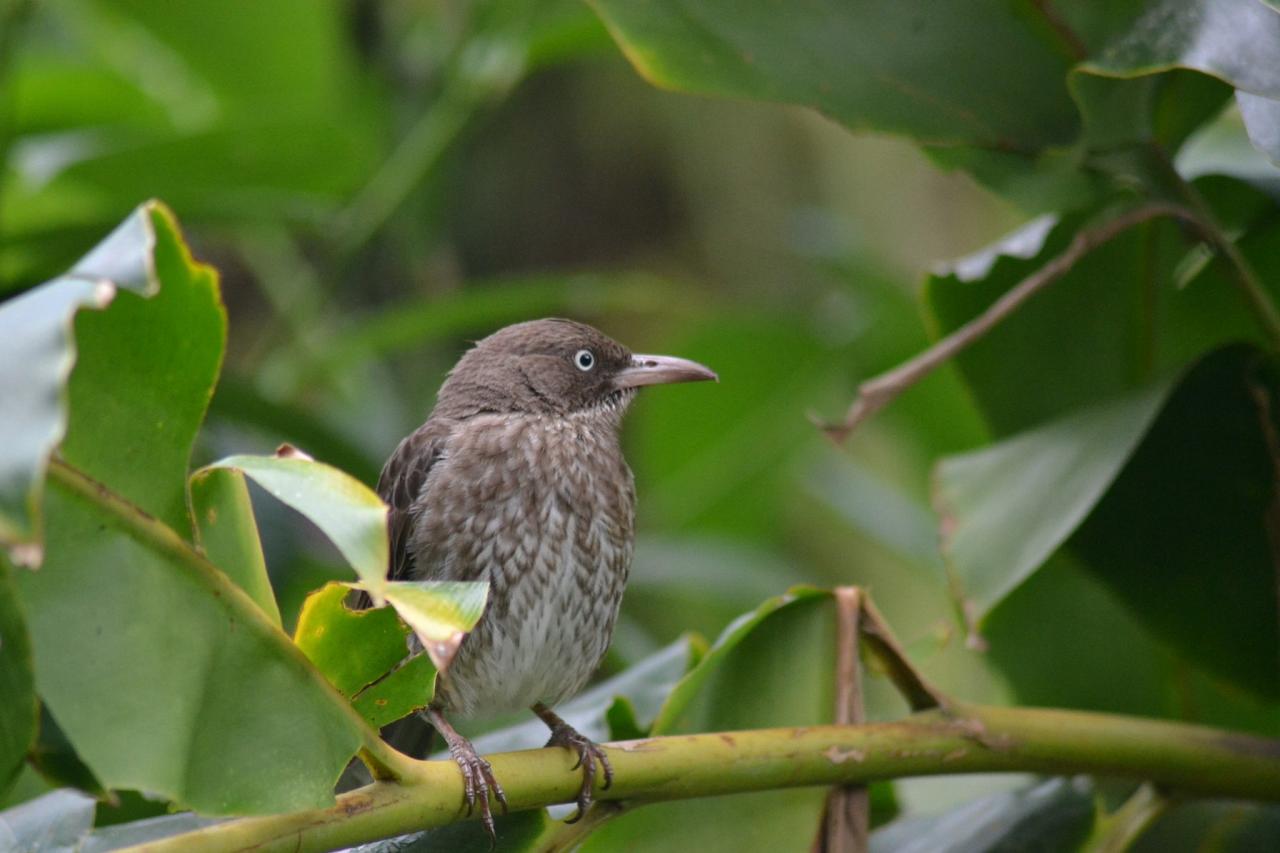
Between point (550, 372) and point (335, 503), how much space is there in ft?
5.24

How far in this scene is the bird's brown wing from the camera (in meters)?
2.68

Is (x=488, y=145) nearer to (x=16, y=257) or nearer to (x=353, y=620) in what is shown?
(x=16, y=257)

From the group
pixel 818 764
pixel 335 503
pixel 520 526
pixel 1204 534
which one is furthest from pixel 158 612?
pixel 1204 534

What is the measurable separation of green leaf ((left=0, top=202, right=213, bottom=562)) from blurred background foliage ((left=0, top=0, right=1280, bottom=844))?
3.00 ft

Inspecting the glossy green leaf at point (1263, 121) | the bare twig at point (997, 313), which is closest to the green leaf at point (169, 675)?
the bare twig at point (997, 313)

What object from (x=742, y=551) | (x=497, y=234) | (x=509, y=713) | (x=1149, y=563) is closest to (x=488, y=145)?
(x=497, y=234)

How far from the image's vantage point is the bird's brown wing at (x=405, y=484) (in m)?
2.68

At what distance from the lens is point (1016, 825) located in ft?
7.49

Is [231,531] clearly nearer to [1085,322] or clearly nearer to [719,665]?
[719,665]

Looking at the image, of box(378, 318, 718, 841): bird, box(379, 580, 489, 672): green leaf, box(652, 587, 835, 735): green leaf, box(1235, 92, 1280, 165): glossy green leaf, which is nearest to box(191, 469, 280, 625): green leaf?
box(379, 580, 489, 672): green leaf

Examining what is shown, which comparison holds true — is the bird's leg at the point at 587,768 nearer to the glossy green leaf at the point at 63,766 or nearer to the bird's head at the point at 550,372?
the glossy green leaf at the point at 63,766

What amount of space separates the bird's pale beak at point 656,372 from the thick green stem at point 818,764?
1.01 m

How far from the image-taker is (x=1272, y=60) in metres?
1.83

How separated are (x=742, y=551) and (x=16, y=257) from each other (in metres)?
1.90
